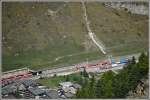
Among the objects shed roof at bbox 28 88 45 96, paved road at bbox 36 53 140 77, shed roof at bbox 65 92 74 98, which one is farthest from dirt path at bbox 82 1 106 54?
shed roof at bbox 28 88 45 96

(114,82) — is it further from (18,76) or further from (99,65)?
(18,76)

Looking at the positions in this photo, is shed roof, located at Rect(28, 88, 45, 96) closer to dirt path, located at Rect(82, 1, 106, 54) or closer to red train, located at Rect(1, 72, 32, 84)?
red train, located at Rect(1, 72, 32, 84)

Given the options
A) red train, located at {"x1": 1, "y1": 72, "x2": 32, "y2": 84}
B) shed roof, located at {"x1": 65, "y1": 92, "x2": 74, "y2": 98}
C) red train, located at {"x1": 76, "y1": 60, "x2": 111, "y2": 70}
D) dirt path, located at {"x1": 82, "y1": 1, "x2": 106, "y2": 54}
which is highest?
dirt path, located at {"x1": 82, "y1": 1, "x2": 106, "y2": 54}

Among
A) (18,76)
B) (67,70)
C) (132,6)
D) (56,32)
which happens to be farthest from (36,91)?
(132,6)

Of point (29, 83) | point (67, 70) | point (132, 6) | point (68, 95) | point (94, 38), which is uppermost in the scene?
point (132, 6)

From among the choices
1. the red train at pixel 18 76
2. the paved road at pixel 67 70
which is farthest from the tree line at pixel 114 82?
the red train at pixel 18 76

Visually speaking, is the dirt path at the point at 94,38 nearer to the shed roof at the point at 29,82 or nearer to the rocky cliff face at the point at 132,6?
the rocky cliff face at the point at 132,6
